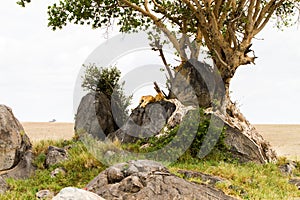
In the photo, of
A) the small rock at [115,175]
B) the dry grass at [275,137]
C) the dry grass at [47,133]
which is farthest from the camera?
the dry grass at [275,137]

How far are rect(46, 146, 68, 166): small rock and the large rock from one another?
73cm

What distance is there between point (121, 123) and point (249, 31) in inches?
298

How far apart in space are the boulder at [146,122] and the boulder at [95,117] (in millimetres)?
1485

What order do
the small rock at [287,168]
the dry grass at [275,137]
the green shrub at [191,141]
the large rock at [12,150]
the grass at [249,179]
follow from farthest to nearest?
1. the dry grass at [275,137]
2. the small rock at [287,168]
3. the green shrub at [191,141]
4. the large rock at [12,150]
5. the grass at [249,179]

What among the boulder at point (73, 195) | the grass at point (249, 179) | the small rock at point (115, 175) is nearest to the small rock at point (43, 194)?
the small rock at point (115, 175)

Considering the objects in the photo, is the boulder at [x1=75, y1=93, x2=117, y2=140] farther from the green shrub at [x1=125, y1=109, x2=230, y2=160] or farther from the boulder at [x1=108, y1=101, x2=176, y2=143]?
the green shrub at [x1=125, y1=109, x2=230, y2=160]

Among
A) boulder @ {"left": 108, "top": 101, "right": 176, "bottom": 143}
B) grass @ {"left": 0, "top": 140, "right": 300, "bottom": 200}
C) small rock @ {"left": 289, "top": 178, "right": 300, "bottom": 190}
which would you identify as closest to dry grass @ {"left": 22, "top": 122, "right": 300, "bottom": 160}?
grass @ {"left": 0, "top": 140, "right": 300, "bottom": 200}

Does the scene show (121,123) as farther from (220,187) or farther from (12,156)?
(220,187)

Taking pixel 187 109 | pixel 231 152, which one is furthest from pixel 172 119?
pixel 231 152

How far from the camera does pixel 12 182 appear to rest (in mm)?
15125

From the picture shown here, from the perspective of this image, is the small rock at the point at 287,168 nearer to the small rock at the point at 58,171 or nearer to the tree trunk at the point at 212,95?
the tree trunk at the point at 212,95

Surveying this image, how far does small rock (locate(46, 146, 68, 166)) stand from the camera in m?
16.9

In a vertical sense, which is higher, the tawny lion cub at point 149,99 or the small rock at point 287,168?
the tawny lion cub at point 149,99

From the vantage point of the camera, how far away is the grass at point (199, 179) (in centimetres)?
1275
